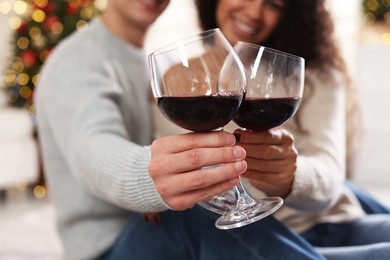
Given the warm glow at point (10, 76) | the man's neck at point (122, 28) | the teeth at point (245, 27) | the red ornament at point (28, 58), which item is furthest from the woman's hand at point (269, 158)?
the warm glow at point (10, 76)

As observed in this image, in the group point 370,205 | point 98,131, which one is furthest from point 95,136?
point 370,205

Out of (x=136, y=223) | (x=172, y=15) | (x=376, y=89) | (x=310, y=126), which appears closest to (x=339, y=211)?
(x=310, y=126)

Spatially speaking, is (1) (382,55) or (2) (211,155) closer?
(2) (211,155)

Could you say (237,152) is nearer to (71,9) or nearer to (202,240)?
(202,240)

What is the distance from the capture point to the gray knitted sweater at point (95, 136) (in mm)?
936

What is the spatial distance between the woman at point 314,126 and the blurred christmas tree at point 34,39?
2.15m

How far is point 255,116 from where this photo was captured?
0.81 m

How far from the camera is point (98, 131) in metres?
1.03

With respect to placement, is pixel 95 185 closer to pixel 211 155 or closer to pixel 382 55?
pixel 211 155

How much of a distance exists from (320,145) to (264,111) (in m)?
0.43

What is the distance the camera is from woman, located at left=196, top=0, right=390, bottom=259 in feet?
3.45

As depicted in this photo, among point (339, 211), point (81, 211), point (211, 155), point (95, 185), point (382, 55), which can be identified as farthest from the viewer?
point (382, 55)

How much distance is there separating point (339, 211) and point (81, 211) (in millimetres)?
586

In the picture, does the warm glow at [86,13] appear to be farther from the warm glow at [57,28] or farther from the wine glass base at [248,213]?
the wine glass base at [248,213]
